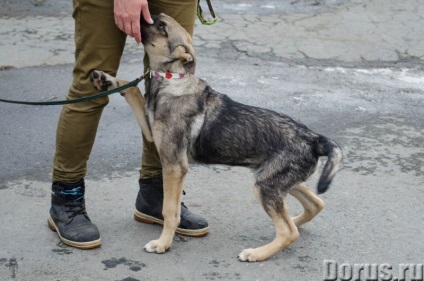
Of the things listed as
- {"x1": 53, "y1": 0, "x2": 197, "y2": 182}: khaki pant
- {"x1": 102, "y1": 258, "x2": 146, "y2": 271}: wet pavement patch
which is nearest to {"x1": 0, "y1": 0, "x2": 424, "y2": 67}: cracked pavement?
{"x1": 53, "y1": 0, "x2": 197, "y2": 182}: khaki pant

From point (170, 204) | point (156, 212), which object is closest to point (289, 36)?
point (156, 212)

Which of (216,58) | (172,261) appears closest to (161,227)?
(172,261)

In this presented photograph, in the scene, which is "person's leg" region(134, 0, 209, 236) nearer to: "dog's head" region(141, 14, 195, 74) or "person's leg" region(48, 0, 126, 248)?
"dog's head" region(141, 14, 195, 74)

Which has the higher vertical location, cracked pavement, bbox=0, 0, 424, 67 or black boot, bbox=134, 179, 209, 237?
black boot, bbox=134, 179, 209, 237

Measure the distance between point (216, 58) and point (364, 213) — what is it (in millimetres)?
3419

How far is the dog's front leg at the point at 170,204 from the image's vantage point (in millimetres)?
3883

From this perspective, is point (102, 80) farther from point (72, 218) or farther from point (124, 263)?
point (124, 263)

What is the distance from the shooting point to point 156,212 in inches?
166

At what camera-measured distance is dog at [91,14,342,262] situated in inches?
152

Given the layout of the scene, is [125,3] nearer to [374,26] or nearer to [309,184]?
[309,184]

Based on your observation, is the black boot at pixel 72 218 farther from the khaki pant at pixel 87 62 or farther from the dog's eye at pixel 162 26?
the dog's eye at pixel 162 26

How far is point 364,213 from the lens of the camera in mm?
4520

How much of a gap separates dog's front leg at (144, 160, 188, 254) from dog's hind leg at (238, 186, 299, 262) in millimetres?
381

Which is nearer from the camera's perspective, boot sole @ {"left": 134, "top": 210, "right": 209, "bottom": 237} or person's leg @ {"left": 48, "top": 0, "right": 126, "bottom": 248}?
person's leg @ {"left": 48, "top": 0, "right": 126, "bottom": 248}
